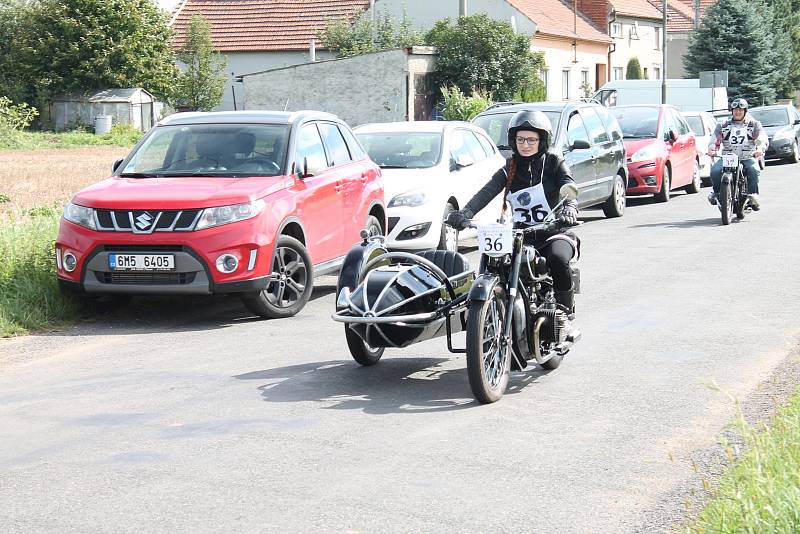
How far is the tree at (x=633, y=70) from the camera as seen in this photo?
231 ft

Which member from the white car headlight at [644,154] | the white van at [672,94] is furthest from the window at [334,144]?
the white van at [672,94]

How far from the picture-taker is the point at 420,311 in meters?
7.77

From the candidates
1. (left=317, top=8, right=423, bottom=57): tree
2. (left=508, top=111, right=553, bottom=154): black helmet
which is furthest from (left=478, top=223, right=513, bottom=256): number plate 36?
(left=317, top=8, right=423, bottom=57): tree

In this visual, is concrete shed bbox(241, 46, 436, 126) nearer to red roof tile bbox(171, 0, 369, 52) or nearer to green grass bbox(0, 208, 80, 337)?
red roof tile bbox(171, 0, 369, 52)

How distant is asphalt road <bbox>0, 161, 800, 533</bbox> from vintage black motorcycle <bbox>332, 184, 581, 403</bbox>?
0.88 feet

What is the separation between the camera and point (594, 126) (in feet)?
64.8

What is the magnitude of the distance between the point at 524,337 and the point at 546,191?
1017 millimetres

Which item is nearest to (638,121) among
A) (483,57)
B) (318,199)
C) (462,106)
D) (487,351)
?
(318,199)

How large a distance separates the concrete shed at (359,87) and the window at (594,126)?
66.8 feet

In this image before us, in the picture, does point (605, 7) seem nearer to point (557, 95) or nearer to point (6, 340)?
point (557, 95)

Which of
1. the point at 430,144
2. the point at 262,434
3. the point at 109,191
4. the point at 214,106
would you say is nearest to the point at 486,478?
the point at 262,434

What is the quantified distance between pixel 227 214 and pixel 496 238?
11.8ft

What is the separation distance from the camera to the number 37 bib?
26.8 ft

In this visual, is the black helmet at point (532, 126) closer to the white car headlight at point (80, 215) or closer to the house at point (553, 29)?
the white car headlight at point (80, 215)
